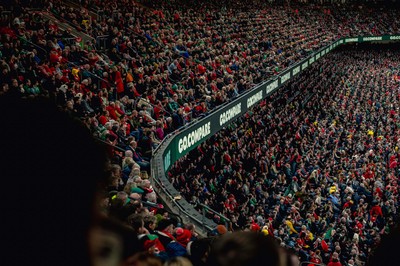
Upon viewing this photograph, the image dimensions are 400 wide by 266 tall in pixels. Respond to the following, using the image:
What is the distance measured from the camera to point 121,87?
1200 cm

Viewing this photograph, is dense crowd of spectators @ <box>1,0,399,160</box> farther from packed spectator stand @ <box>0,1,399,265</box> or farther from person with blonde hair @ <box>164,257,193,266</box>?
person with blonde hair @ <box>164,257,193,266</box>

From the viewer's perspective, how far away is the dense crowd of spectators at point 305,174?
12633mm

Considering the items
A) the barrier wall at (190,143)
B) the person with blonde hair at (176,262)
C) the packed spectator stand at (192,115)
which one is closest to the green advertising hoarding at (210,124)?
the barrier wall at (190,143)

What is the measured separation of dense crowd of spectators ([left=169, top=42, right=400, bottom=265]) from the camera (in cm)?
1263

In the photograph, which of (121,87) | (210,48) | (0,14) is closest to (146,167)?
(121,87)

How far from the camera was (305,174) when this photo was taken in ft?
60.5

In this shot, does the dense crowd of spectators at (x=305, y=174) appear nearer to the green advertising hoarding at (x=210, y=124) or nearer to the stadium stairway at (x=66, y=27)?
the green advertising hoarding at (x=210, y=124)

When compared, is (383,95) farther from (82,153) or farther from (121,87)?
(82,153)

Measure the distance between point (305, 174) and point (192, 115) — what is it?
7170 millimetres

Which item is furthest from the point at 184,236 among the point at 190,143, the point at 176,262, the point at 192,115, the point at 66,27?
the point at 66,27

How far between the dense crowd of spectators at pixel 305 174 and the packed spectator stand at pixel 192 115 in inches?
2.4

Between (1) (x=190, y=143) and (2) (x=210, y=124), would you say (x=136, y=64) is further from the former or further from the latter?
(1) (x=190, y=143)

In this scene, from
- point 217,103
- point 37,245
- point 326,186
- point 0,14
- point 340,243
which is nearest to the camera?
point 37,245

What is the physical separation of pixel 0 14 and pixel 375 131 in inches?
847
